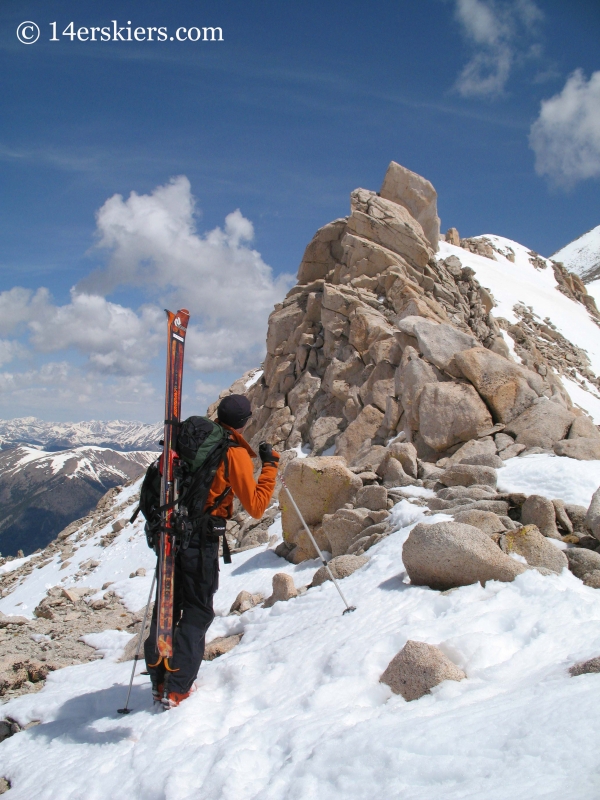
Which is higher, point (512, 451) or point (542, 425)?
point (542, 425)

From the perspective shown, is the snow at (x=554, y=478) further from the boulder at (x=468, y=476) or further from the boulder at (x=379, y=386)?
the boulder at (x=379, y=386)

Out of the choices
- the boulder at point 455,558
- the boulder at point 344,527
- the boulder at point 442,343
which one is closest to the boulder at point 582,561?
the boulder at point 455,558

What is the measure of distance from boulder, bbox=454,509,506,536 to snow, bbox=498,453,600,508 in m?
2.21

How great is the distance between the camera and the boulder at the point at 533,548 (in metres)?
6.56

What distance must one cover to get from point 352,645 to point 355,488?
23.4 ft

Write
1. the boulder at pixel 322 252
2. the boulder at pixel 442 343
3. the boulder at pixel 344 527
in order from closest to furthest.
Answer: the boulder at pixel 344 527, the boulder at pixel 442 343, the boulder at pixel 322 252

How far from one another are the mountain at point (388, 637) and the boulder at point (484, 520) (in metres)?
0.03

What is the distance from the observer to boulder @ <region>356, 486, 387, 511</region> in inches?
439

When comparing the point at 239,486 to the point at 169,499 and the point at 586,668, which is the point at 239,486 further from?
the point at 586,668

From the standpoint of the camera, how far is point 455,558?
6.41m

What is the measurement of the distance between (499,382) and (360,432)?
644 cm

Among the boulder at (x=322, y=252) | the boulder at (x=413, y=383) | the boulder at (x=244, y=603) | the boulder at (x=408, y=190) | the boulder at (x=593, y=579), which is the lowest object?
the boulder at (x=244, y=603)

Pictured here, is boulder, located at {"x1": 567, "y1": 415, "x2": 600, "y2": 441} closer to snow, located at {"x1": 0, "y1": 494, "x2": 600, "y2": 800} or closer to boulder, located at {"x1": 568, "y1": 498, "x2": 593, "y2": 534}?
boulder, located at {"x1": 568, "y1": 498, "x2": 593, "y2": 534}

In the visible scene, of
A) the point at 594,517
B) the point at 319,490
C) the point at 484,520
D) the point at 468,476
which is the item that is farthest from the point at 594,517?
the point at 319,490
